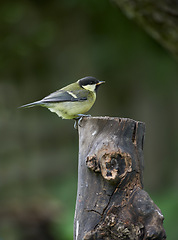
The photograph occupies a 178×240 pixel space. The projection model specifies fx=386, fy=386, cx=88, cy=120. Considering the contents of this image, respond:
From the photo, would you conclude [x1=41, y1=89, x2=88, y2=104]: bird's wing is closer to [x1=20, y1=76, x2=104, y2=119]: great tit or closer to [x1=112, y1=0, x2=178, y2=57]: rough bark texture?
[x1=20, y1=76, x2=104, y2=119]: great tit

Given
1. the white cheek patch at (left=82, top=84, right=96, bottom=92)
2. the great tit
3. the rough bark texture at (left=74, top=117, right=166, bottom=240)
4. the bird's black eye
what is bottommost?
the rough bark texture at (left=74, top=117, right=166, bottom=240)

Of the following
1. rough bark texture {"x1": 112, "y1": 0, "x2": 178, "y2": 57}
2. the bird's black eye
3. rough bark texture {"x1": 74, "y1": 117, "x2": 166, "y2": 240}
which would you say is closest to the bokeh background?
rough bark texture {"x1": 112, "y1": 0, "x2": 178, "y2": 57}

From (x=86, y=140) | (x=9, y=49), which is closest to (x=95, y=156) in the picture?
(x=86, y=140)

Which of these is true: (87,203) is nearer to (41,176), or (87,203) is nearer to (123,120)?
(123,120)

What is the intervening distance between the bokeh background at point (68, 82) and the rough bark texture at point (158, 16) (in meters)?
2.54

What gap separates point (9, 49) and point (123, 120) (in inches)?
166

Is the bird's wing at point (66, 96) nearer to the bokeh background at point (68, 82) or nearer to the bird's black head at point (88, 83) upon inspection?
the bird's black head at point (88, 83)

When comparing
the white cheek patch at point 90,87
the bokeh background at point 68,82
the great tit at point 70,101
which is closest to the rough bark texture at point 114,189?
the great tit at point 70,101

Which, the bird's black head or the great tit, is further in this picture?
the bird's black head

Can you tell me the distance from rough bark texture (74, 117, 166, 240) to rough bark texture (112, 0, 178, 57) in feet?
6.65

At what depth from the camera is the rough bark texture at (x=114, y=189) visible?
2014mm

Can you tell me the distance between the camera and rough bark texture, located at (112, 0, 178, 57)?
Result: 12.6ft

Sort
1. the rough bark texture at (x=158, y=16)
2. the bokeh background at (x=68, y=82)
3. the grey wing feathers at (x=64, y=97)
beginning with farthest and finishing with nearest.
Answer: the bokeh background at (x=68, y=82) → the rough bark texture at (x=158, y=16) → the grey wing feathers at (x=64, y=97)

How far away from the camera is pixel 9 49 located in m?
5.99
